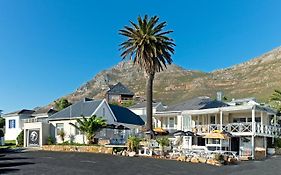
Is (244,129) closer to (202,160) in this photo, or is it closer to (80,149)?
(202,160)

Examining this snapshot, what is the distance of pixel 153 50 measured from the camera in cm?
4181

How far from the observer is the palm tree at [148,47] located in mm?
41906

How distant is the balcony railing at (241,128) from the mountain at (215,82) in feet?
201

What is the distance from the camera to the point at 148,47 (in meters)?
42.2

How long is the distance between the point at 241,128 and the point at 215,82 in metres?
108

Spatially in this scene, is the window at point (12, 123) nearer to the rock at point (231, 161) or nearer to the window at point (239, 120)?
the window at point (239, 120)

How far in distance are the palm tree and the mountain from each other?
210 feet

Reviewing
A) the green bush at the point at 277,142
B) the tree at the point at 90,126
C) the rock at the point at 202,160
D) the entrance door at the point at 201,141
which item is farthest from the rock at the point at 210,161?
the green bush at the point at 277,142

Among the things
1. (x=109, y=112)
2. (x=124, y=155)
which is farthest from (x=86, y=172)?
(x=109, y=112)

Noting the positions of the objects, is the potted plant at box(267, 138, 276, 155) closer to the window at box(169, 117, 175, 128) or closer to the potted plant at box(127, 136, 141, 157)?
the window at box(169, 117, 175, 128)

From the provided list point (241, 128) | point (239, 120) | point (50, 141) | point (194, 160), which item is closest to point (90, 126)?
point (50, 141)

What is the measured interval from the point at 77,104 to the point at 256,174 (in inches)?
1218

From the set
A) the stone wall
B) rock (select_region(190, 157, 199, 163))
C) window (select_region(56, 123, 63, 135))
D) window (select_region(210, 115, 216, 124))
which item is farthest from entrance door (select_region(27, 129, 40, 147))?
rock (select_region(190, 157, 199, 163))

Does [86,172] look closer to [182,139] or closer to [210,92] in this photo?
[182,139]
